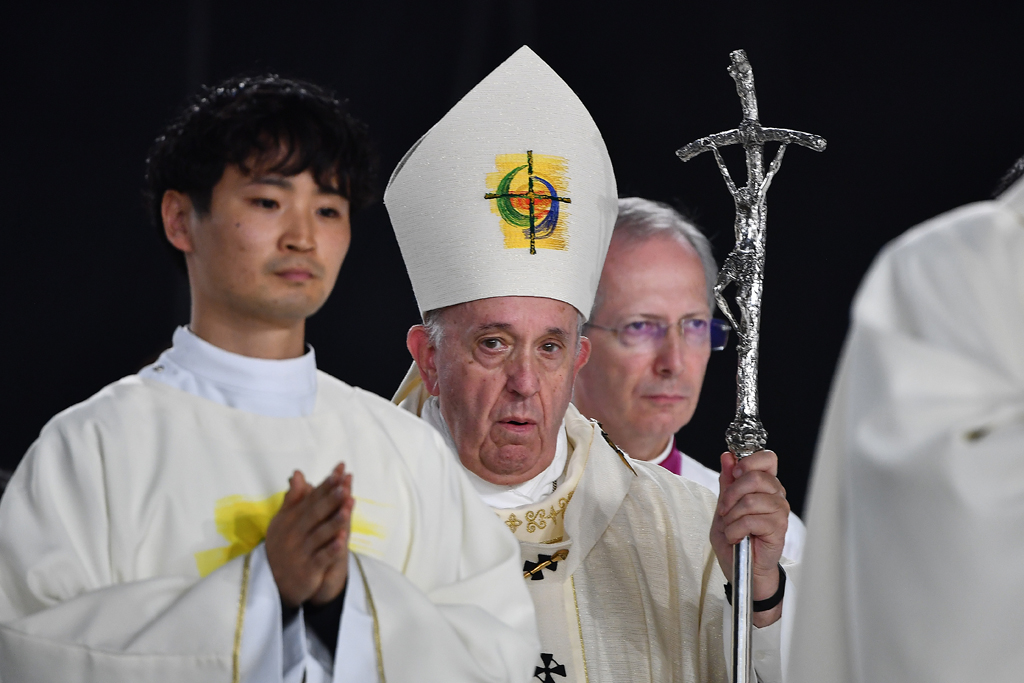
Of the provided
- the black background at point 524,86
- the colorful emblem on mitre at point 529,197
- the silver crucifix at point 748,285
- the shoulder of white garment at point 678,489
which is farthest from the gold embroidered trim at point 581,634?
the black background at point 524,86

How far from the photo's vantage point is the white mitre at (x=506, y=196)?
300 cm

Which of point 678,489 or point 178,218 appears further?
point 678,489

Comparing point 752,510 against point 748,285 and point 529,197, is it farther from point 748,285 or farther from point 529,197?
point 529,197

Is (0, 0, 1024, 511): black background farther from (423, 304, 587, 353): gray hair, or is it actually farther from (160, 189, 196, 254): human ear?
(160, 189, 196, 254): human ear

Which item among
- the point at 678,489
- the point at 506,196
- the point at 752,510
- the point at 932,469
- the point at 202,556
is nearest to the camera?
the point at 932,469

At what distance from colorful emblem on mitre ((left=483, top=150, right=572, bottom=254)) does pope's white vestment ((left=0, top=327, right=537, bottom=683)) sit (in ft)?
3.41

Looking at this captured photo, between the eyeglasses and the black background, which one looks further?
the eyeglasses

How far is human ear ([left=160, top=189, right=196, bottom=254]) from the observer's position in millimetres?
1926

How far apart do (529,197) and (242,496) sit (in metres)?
1.34

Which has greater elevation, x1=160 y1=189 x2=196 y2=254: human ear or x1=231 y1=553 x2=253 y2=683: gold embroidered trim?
x1=160 y1=189 x2=196 y2=254: human ear

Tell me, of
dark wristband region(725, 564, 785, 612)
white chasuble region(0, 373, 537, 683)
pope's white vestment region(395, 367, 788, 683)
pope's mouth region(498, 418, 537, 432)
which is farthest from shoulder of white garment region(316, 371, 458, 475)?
dark wristband region(725, 564, 785, 612)

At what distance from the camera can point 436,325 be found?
3084 millimetres

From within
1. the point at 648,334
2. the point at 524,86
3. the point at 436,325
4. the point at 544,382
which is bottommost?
the point at 544,382

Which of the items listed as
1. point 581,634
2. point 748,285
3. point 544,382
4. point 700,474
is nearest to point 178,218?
point 544,382
